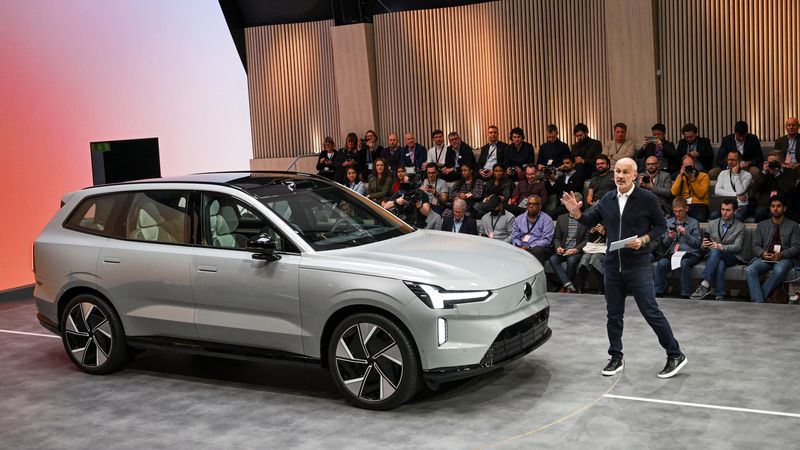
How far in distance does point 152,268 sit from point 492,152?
8.20 meters

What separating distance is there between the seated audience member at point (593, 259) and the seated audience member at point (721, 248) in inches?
43.3

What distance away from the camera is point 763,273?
10312 mm

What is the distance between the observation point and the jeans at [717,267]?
10.4 meters

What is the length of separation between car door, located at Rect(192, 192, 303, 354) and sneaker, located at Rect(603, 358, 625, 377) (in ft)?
7.62

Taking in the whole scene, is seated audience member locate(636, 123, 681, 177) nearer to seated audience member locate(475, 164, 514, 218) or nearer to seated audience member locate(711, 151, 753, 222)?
seated audience member locate(711, 151, 753, 222)

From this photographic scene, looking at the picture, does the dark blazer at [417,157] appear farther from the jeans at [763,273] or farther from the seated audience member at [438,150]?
→ the jeans at [763,273]

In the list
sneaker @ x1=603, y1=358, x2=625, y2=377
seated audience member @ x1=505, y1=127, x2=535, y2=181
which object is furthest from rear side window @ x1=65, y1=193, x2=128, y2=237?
seated audience member @ x1=505, y1=127, x2=535, y2=181

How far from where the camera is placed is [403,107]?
16828 millimetres

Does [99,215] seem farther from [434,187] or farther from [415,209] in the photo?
[434,187]

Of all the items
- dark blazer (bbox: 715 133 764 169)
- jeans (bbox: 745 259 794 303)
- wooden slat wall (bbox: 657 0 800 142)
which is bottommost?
jeans (bbox: 745 259 794 303)

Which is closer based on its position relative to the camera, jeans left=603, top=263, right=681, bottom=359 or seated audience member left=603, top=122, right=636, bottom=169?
jeans left=603, top=263, right=681, bottom=359

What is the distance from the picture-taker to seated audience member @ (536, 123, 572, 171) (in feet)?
46.2

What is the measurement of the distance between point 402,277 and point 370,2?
11421 mm

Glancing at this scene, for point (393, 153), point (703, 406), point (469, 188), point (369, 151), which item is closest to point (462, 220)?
point (469, 188)
